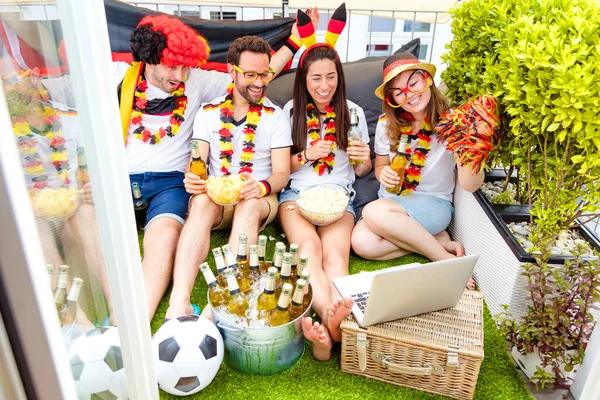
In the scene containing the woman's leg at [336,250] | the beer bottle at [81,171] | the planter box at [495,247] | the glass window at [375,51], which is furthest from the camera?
the glass window at [375,51]

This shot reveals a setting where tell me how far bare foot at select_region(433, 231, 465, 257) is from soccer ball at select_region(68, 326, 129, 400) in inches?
62.0

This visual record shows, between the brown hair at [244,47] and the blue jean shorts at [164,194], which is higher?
the brown hair at [244,47]

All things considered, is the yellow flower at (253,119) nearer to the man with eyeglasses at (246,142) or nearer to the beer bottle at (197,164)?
the man with eyeglasses at (246,142)

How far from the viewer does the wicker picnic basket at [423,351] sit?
4.80ft

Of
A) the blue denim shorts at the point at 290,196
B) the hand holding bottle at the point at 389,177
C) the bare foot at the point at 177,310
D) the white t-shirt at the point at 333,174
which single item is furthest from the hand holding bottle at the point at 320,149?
the bare foot at the point at 177,310

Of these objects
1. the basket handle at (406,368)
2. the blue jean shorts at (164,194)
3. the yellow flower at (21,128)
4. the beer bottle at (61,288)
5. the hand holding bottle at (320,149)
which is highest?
the yellow flower at (21,128)

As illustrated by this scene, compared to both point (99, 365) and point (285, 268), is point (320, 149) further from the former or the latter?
point (99, 365)

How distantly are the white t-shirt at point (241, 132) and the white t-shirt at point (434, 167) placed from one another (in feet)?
1.48

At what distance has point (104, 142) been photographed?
908 millimetres

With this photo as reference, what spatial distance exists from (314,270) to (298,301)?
1.20 feet

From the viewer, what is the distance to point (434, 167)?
2.22 m

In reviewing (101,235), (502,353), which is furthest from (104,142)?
(502,353)

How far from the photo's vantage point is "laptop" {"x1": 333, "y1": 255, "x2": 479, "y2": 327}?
141 cm

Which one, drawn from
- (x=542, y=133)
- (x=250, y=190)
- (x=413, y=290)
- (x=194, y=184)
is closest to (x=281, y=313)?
(x=413, y=290)
